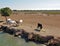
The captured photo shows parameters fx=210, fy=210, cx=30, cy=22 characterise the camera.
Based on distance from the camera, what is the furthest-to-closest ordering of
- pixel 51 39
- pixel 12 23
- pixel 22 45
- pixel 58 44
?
pixel 12 23
pixel 22 45
pixel 51 39
pixel 58 44

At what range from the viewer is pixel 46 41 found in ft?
102

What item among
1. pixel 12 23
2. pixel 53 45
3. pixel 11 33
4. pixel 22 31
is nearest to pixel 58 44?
pixel 53 45

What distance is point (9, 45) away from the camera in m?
33.3

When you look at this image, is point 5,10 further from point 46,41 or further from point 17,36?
point 46,41

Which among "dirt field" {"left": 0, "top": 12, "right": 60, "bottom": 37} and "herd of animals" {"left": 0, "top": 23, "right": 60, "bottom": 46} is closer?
"herd of animals" {"left": 0, "top": 23, "right": 60, "bottom": 46}

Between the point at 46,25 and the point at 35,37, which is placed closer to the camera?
the point at 35,37

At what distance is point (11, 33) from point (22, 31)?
5230 millimetres

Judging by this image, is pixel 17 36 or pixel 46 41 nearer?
pixel 46 41

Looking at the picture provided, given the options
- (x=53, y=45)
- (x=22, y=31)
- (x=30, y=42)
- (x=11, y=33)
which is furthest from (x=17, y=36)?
(x=53, y=45)

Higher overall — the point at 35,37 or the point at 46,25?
the point at 35,37

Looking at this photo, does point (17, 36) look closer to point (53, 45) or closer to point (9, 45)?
point (9, 45)

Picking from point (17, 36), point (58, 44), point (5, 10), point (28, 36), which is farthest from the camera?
point (5, 10)

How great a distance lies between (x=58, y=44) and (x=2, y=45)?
33.2ft

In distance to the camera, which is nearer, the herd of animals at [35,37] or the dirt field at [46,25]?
the herd of animals at [35,37]
